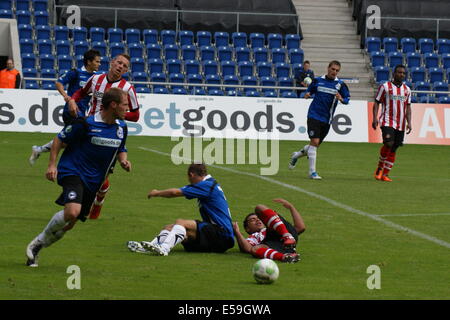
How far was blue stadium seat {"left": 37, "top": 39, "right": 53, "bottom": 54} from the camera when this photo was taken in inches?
1314

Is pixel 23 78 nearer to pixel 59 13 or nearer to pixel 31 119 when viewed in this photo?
pixel 31 119

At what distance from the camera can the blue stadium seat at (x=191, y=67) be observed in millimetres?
33812

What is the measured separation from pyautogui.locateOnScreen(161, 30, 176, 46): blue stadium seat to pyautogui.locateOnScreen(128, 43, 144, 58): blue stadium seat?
1.17 meters

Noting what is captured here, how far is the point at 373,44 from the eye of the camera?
1453 inches

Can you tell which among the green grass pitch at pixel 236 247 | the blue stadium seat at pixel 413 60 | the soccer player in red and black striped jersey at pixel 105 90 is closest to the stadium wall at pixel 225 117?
the green grass pitch at pixel 236 247

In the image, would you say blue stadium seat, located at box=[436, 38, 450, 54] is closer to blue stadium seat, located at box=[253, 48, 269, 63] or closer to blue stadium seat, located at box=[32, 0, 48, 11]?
blue stadium seat, located at box=[253, 48, 269, 63]

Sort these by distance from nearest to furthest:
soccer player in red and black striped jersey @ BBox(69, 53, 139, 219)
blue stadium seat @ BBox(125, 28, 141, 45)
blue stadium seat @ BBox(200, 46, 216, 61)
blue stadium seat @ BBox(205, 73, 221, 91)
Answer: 1. soccer player in red and black striped jersey @ BBox(69, 53, 139, 219)
2. blue stadium seat @ BBox(205, 73, 221, 91)
3. blue stadium seat @ BBox(200, 46, 216, 61)
4. blue stadium seat @ BBox(125, 28, 141, 45)

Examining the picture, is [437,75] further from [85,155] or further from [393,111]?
[85,155]

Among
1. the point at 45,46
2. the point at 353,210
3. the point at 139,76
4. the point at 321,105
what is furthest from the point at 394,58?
the point at 353,210

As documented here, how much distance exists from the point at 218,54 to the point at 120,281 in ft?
83.5

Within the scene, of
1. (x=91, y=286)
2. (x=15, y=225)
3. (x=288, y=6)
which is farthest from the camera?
(x=288, y=6)

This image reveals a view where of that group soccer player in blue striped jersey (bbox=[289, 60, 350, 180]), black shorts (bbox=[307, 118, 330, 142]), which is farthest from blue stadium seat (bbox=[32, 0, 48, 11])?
black shorts (bbox=[307, 118, 330, 142])
